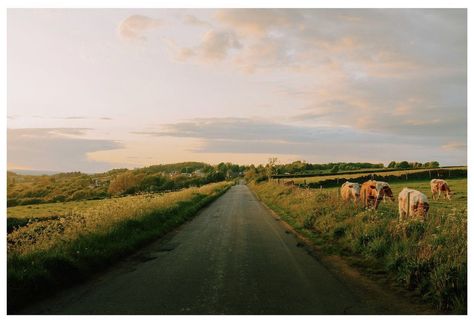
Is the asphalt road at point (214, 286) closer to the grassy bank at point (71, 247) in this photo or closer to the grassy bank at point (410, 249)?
the grassy bank at point (71, 247)

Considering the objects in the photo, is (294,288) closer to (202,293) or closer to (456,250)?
A: (202,293)

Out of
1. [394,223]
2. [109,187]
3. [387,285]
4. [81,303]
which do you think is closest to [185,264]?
[81,303]

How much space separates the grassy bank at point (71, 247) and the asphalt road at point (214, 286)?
1.69 ft

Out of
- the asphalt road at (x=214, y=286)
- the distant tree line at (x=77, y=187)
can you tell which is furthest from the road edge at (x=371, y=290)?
the distant tree line at (x=77, y=187)

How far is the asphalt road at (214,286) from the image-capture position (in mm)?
6637

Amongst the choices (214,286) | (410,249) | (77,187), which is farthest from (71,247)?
(77,187)

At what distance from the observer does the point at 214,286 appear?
784 cm

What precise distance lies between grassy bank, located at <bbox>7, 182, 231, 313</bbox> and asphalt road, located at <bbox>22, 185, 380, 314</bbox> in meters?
0.52

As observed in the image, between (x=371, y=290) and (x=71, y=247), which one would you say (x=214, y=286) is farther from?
(x=71, y=247)

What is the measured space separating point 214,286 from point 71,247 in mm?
5344

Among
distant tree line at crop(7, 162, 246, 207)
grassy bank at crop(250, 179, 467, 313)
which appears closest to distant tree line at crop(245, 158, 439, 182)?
distant tree line at crop(7, 162, 246, 207)

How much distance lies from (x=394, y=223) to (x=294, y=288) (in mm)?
5825

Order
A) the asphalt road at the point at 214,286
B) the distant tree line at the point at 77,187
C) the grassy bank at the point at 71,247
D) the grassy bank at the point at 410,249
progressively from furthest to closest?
the distant tree line at the point at 77,187 < the grassy bank at the point at 71,247 < the grassy bank at the point at 410,249 < the asphalt road at the point at 214,286

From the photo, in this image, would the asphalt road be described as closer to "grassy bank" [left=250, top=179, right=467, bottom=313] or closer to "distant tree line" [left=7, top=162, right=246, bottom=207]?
"grassy bank" [left=250, top=179, right=467, bottom=313]
